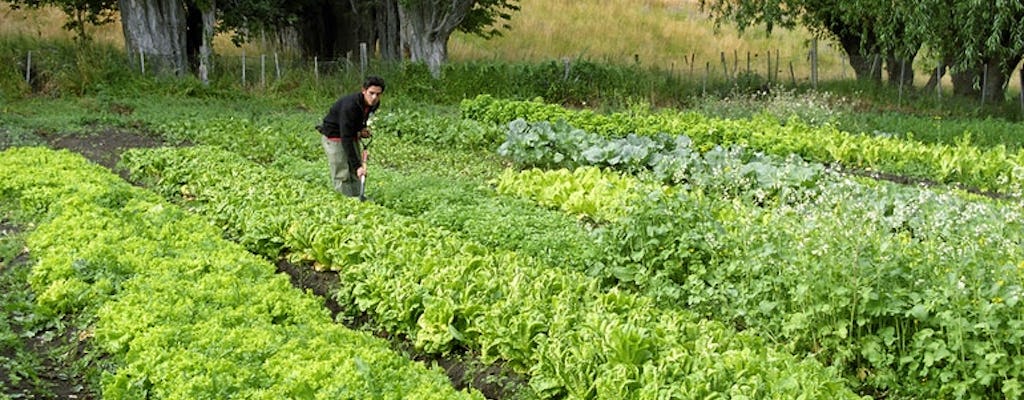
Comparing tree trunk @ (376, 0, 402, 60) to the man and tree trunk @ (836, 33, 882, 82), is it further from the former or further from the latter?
the man

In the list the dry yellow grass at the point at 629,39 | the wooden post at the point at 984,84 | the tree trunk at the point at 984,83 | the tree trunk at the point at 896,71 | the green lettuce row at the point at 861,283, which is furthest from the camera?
the dry yellow grass at the point at 629,39

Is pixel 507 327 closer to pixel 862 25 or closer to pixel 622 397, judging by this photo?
pixel 622 397

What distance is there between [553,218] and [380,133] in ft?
28.5

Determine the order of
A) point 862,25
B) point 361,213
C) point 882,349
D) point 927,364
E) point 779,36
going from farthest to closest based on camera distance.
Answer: point 779,36, point 862,25, point 361,213, point 882,349, point 927,364

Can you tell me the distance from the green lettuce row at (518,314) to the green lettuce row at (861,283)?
2.16 ft

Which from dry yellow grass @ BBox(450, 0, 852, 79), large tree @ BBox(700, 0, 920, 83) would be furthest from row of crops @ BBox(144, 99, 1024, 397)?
dry yellow grass @ BBox(450, 0, 852, 79)

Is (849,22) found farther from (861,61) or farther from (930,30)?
(930,30)

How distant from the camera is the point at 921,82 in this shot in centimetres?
4084

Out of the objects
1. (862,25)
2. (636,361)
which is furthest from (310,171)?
(862,25)

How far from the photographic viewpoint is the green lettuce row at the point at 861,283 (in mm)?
5379

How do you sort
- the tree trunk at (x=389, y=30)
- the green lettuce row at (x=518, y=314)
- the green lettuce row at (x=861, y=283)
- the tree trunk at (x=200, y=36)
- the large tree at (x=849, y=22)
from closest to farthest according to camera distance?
1. the green lettuce row at (x=518, y=314)
2. the green lettuce row at (x=861, y=283)
3. the large tree at (x=849, y=22)
4. the tree trunk at (x=200, y=36)
5. the tree trunk at (x=389, y=30)

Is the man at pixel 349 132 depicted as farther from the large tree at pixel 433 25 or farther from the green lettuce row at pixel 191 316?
the large tree at pixel 433 25

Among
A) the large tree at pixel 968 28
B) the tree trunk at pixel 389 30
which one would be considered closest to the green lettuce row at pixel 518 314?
the large tree at pixel 968 28

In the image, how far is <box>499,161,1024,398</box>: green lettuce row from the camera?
538 centimetres
